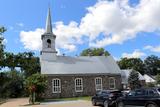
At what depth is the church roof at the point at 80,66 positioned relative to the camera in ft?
153

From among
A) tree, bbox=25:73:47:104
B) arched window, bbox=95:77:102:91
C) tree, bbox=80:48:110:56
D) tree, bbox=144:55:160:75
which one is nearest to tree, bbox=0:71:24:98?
arched window, bbox=95:77:102:91

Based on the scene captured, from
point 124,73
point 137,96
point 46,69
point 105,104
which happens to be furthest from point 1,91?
point 137,96

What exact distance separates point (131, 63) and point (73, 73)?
2364 inches

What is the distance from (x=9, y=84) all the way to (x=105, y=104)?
1400 inches

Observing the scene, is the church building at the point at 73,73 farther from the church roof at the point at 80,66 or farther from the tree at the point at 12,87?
the tree at the point at 12,87

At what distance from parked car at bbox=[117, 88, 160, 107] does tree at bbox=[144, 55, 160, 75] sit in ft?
331

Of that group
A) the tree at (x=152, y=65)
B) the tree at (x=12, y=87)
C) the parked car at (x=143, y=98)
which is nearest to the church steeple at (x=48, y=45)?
the tree at (x=12, y=87)

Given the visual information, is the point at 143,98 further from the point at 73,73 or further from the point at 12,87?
the point at 12,87

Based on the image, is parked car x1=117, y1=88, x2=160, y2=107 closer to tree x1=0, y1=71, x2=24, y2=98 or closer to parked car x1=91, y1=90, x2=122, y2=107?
parked car x1=91, y1=90, x2=122, y2=107

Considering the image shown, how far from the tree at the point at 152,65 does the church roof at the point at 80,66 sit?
7135cm

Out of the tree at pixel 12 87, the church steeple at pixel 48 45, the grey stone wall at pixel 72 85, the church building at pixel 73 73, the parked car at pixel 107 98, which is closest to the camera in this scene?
the parked car at pixel 107 98

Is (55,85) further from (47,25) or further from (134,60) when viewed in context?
(134,60)

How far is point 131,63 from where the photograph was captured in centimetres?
10381

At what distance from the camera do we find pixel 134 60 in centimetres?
10681
